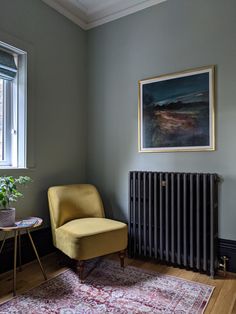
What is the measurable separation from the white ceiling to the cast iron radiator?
→ 1888mm

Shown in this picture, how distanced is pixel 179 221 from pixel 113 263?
79cm

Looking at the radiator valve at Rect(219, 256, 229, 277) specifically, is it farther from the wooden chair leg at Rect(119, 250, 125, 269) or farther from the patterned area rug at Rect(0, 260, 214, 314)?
the wooden chair leg at Rect(119, 250, 125, 269)

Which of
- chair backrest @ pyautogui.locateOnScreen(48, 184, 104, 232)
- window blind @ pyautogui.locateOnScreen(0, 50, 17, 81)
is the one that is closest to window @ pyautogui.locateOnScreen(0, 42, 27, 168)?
window blind @ pyautogui.locateOnScreen(0, 50, 17, 81)

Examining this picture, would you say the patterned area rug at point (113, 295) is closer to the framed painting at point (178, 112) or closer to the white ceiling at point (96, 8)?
the framed painting at point (178, 112)

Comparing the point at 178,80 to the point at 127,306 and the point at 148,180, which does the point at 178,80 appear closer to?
the point at 148,180

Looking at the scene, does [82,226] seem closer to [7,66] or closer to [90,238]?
[90,238]

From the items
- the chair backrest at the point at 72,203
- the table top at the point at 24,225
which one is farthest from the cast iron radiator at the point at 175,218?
the table top at the point at 24,225

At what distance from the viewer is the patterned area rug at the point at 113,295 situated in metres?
1.70

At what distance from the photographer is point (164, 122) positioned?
260cm

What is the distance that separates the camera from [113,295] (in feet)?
6.12

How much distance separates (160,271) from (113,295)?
0.61m

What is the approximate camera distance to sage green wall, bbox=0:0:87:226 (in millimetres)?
2461

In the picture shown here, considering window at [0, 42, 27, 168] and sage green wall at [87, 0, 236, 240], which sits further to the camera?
window at [0, 42, 27, 168]

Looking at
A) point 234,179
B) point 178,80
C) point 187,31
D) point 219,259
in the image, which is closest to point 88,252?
point 219,259
